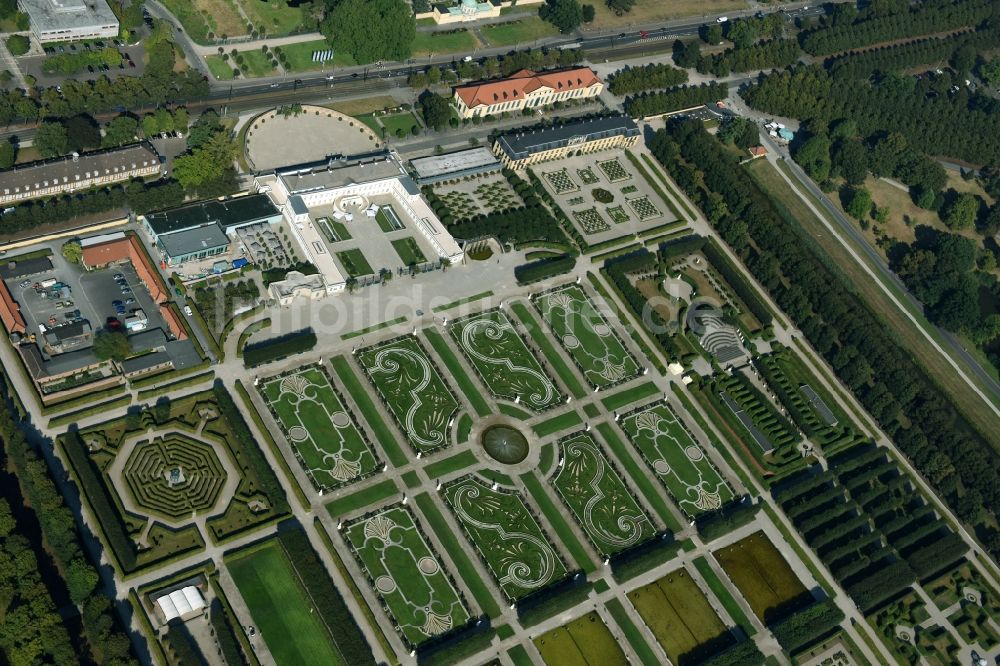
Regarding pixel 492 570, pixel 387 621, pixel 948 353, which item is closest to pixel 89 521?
pixel 387 621

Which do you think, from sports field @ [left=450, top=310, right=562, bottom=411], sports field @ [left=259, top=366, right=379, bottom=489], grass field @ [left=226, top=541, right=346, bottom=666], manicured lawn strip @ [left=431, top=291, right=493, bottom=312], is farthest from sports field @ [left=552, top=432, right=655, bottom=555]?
grass field @ [left=226, top=541, right=346, bottom=666]

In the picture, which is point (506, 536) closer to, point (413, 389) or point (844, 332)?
point (413, 389)

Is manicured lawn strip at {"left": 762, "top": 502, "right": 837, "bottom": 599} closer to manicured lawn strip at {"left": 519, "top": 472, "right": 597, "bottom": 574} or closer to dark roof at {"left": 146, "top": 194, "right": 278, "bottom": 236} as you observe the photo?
manicured lawn strip at {"left": 519, "top": 472, "right": 597, "bottom": 574}

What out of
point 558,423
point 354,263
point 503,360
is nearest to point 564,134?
point 354,263

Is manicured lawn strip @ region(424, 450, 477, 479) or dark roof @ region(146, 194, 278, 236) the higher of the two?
dark roof @ region(146, 194, 278, 236)

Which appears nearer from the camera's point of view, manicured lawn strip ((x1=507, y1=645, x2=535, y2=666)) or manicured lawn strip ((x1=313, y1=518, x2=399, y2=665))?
manicured lawn strip ((x1=313, y1=518, x2=399, y2=665))

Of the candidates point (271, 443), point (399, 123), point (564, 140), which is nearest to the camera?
point (271, 443)
